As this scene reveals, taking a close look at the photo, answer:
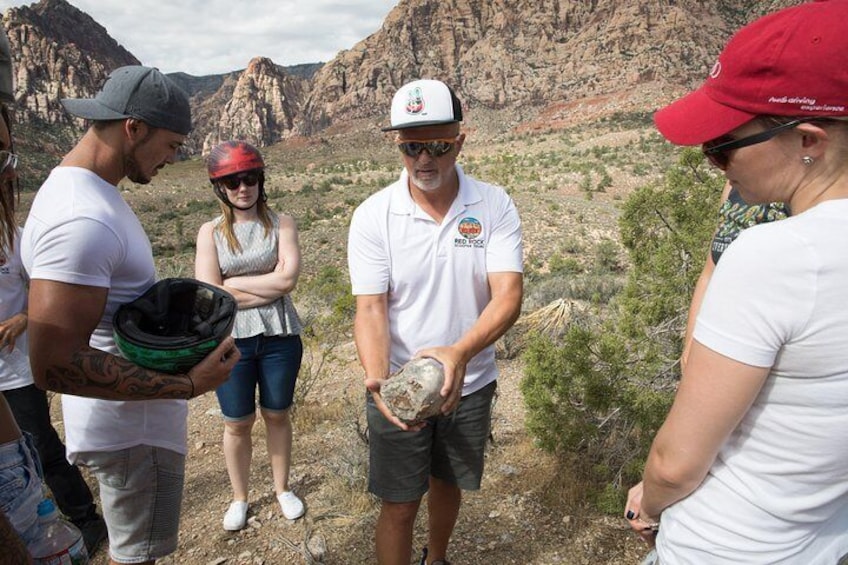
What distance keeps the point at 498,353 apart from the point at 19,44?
9530 cm

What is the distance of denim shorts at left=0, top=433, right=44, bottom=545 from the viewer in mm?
1400

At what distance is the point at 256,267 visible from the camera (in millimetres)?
2973

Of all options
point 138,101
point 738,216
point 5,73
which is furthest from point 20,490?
point 738,216

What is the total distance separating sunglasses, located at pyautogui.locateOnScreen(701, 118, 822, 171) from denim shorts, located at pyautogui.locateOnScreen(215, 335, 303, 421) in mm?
2327

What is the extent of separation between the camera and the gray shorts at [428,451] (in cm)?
225

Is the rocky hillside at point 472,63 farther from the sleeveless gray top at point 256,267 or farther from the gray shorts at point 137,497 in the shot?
the gray shorts at point 137,497

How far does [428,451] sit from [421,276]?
0.77m

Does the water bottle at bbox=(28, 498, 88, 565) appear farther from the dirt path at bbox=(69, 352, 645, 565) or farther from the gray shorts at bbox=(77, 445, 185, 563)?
the dirt path at bbox=(69, 352, 645, 565)

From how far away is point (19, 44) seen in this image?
74375 millimetres

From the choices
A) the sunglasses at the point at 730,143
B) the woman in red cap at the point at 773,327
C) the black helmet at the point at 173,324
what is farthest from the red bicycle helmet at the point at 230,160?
the sunglasses at the point at 730,143

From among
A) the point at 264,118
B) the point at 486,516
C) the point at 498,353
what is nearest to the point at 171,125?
the point at 486,516

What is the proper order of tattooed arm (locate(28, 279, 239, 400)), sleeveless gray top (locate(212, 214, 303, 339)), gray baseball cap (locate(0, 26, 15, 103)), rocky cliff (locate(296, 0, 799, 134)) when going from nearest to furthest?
1. gray baseball cap (locate(0, 26, 15, 103))
2. tattooed arm (locate(28, 279, 239, 400))
3. sleeveless gray top (locate(212, 214, 303, 339))
4. rocky cliff (locate(296, 0, 799, 134))

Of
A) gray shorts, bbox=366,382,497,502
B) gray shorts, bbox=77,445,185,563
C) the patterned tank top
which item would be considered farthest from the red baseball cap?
gray shorts, bbox=77,445,185,563

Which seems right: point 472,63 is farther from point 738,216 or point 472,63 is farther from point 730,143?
point 730,143
